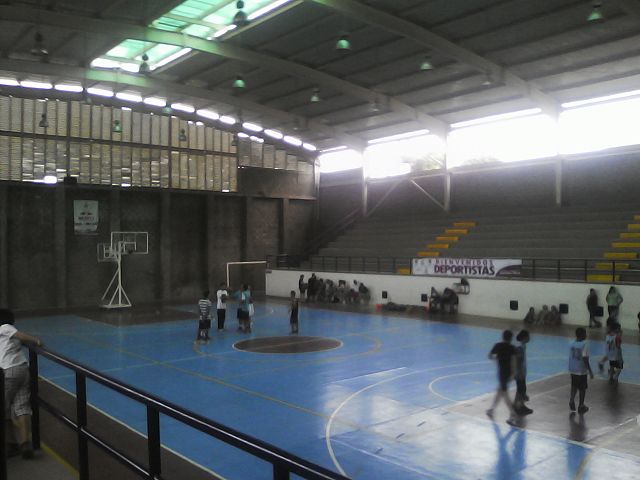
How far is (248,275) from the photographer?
37.3m

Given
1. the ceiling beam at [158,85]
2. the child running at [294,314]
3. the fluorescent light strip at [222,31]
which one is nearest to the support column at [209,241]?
the ceiling beam at [158,85]

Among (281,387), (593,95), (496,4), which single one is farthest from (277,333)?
(593,95)

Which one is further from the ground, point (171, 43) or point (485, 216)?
point (171, 43)

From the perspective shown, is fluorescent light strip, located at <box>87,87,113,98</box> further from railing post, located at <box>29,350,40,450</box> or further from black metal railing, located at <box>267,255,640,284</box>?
railing post, located at <box>29,350,40,450</box>

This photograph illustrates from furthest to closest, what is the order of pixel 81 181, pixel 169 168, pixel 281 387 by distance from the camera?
pixel 169 168 < pixel 81 181 < pixel 281 387

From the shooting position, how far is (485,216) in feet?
105

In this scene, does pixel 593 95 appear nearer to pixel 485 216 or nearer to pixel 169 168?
pixel 485 216

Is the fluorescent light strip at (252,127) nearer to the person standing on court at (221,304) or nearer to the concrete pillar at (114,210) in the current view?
the concrete pillar at (114,210)

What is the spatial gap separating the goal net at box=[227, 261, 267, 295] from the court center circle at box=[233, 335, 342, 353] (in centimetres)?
1692

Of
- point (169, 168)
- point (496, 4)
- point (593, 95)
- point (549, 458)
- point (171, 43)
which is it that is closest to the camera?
point (549, 458)

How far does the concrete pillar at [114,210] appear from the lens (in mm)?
31703

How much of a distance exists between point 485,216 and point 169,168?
60.6 ft

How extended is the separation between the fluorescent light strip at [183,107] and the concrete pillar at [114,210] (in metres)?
6.20

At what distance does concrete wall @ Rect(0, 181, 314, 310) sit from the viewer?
1147 inches
